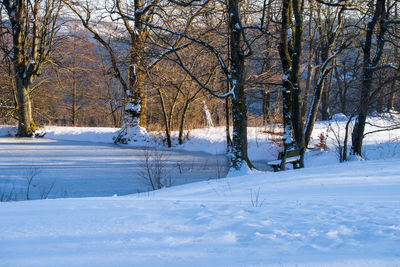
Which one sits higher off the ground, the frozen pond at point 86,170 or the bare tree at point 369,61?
the bare tree at point 369,61

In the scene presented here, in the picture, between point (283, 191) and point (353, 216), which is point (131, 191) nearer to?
point (283, 191)

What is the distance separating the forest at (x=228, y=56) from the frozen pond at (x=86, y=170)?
1690mm

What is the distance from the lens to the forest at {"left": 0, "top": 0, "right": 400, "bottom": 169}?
28.7 ft

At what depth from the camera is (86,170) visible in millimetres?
9484

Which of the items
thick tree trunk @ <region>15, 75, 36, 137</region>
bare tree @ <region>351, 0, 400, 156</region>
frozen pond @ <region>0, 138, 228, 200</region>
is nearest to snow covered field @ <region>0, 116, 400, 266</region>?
frozen pond @ <region>0, 138, 228, 200</region>

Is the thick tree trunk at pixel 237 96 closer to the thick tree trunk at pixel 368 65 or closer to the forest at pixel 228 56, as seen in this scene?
the forest at pixel 228 56

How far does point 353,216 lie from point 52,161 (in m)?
10.1

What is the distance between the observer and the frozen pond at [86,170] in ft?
24.0

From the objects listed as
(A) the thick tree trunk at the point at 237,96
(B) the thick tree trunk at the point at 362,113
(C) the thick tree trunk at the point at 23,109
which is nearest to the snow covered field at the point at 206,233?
(A) the thick tree trunk at the point at 237,96

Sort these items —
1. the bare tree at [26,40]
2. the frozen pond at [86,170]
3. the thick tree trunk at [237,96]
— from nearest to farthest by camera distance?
the frozen pond at [86,170] < the thick tree trunk at [237,96] < the bare tree at [26,40]

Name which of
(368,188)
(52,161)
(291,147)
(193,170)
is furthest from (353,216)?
(52,161)

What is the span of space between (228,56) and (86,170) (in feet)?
18.2

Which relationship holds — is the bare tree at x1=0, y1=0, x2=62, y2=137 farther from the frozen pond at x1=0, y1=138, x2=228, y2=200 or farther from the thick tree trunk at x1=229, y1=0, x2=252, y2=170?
the thick tree trunk at x1=229, y1=0, x2=252, y2=170

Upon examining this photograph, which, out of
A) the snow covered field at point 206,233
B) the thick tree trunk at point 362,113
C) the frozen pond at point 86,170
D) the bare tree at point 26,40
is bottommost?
the frozen pond at point 86,170
